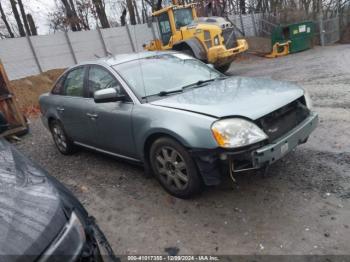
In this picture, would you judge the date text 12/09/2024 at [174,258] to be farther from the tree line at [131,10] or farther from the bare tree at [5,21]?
the bare tree at [5,21]

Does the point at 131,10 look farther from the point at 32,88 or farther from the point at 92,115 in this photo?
the point at 92,115

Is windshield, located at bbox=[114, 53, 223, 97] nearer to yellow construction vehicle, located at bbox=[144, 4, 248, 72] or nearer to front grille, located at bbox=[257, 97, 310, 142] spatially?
front grille, located at bbox=[257, 97, 310, 142]

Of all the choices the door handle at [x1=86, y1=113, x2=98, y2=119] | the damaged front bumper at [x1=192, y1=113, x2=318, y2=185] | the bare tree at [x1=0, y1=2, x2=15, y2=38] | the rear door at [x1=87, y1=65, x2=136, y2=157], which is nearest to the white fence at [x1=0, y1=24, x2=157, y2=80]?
the rear door at [x1=87, y1=65, x2=136, y2=157]

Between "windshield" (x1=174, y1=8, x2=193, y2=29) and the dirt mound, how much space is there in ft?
20.8

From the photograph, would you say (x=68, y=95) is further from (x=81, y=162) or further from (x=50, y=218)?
(x=50, y=218)

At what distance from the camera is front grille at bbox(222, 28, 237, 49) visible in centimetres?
1286

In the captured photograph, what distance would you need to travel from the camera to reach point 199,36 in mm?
12492

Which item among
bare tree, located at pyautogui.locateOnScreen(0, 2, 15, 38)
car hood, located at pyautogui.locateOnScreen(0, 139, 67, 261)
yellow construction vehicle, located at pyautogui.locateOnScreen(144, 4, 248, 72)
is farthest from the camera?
bare tree, located at pyautogui.locateOnScreen(0, 2, 15, 38)

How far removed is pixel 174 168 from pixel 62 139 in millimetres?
2800

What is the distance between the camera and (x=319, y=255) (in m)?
2.55

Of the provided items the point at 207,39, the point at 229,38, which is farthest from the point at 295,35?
the point at 207,39

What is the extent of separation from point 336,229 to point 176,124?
1.69 metres

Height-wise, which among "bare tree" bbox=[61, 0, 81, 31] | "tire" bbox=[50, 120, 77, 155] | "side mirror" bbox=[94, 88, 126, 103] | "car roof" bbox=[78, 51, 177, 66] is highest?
"bare tree" bbox=[61, 0, 81, 31]

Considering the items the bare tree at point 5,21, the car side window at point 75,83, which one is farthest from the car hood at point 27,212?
the bare tree at point 5,21
